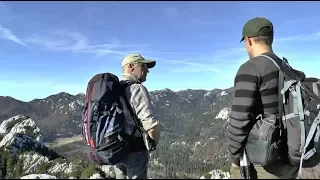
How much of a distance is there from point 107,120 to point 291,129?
3982 millimetres

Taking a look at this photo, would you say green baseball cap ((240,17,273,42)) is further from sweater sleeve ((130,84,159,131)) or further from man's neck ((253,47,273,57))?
sweater sleeve ((130,84,159,131))

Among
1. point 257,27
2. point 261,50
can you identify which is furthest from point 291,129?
point 257,27

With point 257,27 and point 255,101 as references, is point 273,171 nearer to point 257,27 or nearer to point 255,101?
point 255,101

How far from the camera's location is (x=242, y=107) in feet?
20.8

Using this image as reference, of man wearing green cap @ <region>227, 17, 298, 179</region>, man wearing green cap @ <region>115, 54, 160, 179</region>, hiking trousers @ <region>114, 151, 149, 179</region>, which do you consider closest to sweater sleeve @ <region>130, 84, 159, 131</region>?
man wearing green cap @ <region>115, 54, 160, 179</region>

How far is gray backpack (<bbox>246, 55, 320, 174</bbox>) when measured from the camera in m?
6.38

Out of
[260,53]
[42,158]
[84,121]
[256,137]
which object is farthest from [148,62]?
[42,158]

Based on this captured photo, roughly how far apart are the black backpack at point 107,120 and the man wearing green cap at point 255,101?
7.80ft

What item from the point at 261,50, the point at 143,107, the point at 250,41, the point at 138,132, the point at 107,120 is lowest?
the point at 138,132

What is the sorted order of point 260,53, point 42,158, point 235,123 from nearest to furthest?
1. point 235,123
2. point 260,53
3. point 42,158

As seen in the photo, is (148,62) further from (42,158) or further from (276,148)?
(42,158)

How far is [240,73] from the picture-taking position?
649cm

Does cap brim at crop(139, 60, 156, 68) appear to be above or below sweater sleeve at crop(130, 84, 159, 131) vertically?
above

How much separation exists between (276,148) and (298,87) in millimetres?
1301
